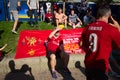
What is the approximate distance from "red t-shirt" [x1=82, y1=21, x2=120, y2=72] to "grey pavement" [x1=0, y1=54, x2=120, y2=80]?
3876 mm

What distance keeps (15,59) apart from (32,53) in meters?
0.77

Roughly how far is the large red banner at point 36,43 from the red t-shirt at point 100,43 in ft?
17.1

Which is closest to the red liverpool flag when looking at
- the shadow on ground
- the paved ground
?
the shadow on ground

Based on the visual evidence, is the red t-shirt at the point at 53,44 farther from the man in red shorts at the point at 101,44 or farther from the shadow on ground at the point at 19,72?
the man in red shorts at the point at 101,44

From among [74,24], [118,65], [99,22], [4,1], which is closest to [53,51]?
[118,65]

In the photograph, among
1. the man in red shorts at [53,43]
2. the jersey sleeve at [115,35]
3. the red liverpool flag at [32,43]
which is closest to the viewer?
the jersey sleeve at [115,35]

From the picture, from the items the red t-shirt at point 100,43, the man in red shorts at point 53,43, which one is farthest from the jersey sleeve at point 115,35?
the man in red shorts at point 53,43

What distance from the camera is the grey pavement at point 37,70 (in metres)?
9.02

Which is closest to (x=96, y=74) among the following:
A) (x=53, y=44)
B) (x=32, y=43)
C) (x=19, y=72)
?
(x=53, y=44)

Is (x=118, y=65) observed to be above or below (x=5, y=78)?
above

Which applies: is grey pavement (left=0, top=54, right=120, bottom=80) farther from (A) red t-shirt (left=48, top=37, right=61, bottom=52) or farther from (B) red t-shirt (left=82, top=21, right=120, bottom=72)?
(B) red t-shirt (left=82, top=21, right=120, bottom=72)

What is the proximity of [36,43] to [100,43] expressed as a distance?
5725 mm

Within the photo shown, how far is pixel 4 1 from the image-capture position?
56.2ft

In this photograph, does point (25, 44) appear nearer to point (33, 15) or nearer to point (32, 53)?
point (32, 53)
